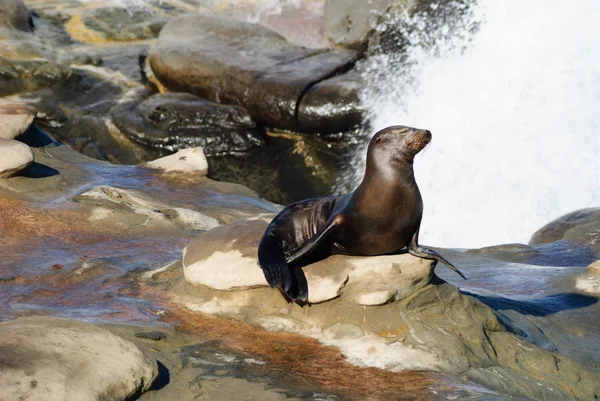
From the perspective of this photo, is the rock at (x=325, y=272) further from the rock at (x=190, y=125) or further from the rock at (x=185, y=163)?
the rock at (x=190, y=125)

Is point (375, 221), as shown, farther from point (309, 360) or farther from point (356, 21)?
point (356, 21)

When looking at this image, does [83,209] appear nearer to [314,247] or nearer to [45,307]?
[45,307]

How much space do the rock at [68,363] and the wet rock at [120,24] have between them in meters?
13.5

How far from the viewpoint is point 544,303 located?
238 inches

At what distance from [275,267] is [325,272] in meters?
0.31

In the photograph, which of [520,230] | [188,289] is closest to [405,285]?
[188,289]

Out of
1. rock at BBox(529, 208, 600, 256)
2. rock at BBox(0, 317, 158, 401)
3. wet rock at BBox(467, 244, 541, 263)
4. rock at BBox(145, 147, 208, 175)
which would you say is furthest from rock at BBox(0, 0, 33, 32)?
rock at BBox(0, 317, 158, 401)

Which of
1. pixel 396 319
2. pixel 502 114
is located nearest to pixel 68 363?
pixel 396 319

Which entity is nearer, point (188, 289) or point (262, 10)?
point (188, 289)

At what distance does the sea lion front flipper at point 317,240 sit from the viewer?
4.92 metres

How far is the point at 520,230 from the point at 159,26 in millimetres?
9277

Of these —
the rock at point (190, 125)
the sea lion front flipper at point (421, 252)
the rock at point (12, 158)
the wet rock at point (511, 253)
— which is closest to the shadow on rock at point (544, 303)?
the sea lion front flipper at point (421, 252)

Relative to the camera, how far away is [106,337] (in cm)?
394

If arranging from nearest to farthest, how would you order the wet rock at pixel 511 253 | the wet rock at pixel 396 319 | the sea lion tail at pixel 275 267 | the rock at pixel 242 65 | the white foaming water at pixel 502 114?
1. the wet rock at pixel 396 319
2. the sea lion tail at pixel 275 267
3. the wet rock at pixel 511 253
4. the white foaming water at pixel 502 114
5. the rock at pixel 242 65
